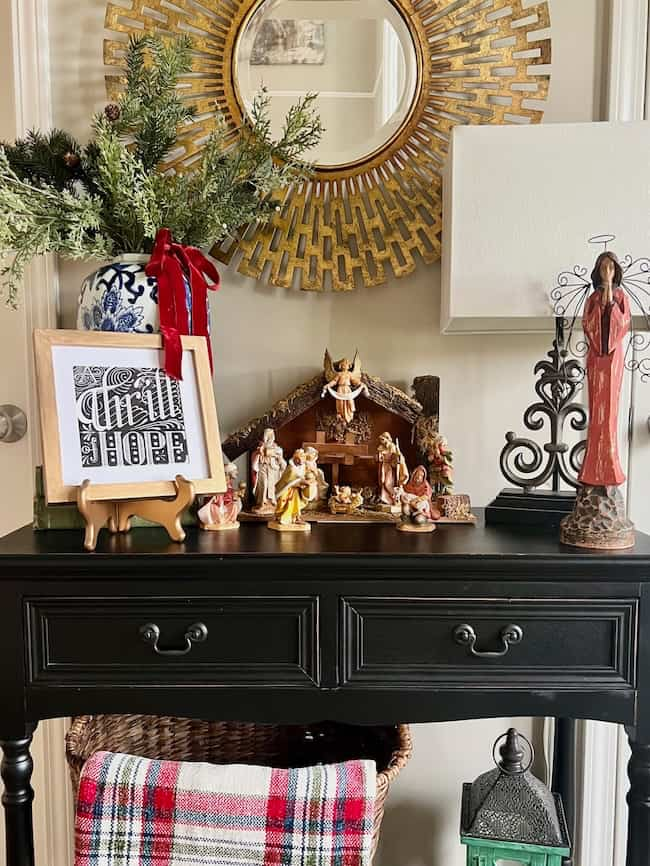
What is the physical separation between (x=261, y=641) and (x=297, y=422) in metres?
0.45

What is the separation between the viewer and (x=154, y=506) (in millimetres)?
1051

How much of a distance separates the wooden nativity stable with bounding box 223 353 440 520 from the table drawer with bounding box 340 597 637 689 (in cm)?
30

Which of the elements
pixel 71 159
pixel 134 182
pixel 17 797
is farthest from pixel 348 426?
pixel 17 797

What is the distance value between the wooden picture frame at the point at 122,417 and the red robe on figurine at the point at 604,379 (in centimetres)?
57

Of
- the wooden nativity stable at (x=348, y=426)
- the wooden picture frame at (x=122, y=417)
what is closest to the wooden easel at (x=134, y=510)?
the wooden picture frame at (x=122, y=417)

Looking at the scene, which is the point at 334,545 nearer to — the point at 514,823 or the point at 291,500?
the point at 291,500

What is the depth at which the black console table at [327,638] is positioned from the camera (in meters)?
0.97

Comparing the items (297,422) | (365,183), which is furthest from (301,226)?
(297,422)

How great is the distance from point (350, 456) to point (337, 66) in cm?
77

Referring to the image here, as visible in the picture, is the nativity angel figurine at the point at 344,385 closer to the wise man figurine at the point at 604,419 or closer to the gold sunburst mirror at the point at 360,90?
the gold sunburst mirror at the point at 360,90

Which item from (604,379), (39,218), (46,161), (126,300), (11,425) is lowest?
(11,425)

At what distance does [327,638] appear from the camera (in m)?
0.98

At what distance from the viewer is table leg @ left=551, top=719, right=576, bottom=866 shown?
136 centimetres

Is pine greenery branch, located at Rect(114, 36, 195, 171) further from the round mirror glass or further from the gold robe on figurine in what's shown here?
the gold robe on figurine
